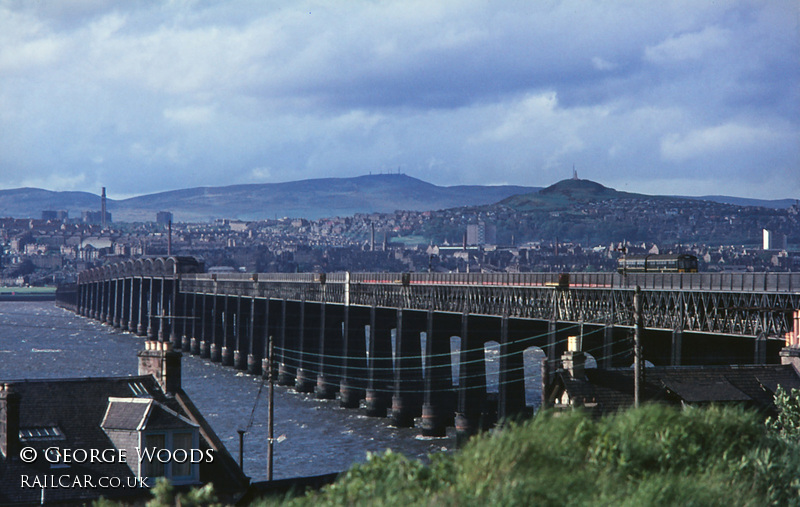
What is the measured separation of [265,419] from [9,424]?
6054cm

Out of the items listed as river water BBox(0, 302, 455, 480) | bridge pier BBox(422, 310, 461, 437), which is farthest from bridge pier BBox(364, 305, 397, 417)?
bridge pier BBox(422, 310, 461, 437)

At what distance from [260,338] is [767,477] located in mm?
125319

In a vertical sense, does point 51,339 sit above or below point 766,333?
below

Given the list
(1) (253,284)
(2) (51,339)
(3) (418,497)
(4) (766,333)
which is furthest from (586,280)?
(2) (51,339)

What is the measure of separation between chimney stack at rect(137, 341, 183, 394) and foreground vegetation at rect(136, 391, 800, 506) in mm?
16416

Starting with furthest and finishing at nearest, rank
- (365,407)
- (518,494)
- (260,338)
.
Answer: (260,338)
(365,407)
(518,494)

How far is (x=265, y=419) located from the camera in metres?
90.6

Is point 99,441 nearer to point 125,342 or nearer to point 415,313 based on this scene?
point 415,313

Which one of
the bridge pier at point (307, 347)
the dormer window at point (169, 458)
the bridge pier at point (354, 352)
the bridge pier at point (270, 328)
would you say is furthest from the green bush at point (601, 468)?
the bridge pier at point (270, 328)

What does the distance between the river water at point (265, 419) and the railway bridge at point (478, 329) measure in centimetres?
285

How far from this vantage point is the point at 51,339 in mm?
194500

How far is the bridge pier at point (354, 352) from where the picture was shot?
4003 inches

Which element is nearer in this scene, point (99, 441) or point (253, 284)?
point (99, 441)

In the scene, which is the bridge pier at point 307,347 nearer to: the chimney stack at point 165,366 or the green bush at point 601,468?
the chimney stack at point 165,366
